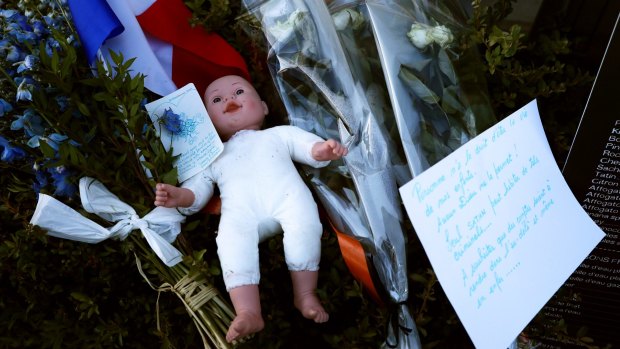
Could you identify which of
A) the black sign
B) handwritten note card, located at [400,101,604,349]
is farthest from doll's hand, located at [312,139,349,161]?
the black sign

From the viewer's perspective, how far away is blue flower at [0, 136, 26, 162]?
1.00m

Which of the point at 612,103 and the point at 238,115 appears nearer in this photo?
the point at 612,103

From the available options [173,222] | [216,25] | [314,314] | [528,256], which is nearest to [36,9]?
[216,25]

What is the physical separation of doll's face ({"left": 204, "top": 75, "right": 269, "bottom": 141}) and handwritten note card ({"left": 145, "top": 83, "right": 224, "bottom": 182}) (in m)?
0.03

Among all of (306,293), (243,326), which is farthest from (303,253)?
(243,326)

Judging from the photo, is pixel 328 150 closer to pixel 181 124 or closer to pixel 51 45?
pixel 181 124

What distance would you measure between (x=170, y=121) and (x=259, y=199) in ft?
0.81

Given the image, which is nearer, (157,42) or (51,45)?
(51,45)

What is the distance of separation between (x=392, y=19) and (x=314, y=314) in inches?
24.2

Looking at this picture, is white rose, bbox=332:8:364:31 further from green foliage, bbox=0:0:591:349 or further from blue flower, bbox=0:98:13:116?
blue flower, bbox=0:98:13:116

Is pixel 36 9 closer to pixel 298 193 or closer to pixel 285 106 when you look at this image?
Result: pixel 285 106

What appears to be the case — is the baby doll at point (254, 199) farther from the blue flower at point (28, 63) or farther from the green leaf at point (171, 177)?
the blue flower at point (28, 63)

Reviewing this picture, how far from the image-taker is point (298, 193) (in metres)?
1.04

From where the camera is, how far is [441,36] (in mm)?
1049
